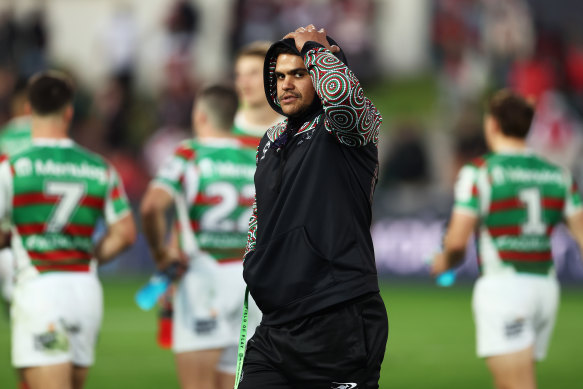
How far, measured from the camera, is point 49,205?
22.4ft

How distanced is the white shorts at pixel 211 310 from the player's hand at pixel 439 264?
127 cm

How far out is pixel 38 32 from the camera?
76.4 ft

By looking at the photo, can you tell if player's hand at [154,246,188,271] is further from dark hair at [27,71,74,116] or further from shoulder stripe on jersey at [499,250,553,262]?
shoulder stripe on jersey at [499,250,553,262]

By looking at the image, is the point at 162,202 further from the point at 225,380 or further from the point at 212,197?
the point at 225,380

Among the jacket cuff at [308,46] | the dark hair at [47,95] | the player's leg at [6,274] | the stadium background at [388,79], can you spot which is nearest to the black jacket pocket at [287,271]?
the jacket cuff at [308,46]

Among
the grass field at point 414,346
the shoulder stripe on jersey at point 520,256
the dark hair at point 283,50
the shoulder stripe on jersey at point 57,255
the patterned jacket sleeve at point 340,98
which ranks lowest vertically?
the grass field at point 414,346

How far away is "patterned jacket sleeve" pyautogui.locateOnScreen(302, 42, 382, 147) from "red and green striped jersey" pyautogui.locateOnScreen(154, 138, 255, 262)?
2.81m

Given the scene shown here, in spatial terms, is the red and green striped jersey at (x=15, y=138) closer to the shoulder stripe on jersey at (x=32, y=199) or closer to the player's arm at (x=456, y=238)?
the shoulder stripe on jersey at (x=32, y=199)

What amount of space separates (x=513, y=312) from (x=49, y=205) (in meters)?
3.10

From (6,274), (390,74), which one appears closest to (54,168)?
(6,274)

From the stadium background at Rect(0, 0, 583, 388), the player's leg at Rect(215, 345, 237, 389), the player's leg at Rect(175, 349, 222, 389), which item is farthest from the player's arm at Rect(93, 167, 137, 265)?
the stadium background at Rect(0, 0, 583, 388)

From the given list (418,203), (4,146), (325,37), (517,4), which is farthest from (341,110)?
(517,4)

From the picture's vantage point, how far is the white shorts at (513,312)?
730 centimetres

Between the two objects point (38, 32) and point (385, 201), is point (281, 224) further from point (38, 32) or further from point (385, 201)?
point (38, 32)
